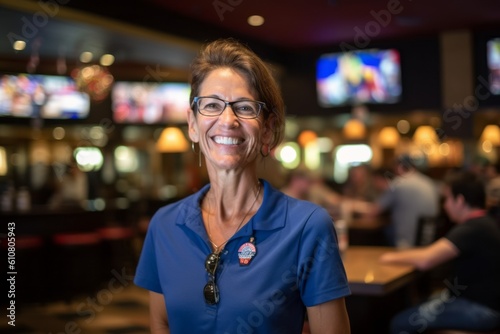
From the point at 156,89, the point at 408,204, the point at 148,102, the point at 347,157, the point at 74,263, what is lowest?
the point at 74,263

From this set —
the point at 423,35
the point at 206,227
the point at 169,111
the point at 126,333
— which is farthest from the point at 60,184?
the point at 206,227

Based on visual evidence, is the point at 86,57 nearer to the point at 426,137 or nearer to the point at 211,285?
the point at 211,285

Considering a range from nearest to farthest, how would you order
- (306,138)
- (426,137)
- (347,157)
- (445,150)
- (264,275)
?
1. (264,275)
2. (306,138)
3. (426,137)
4. (445,150)
5. (347,157)

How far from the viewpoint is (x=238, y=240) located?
5.25 ft

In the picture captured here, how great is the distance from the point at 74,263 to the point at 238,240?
622 cm

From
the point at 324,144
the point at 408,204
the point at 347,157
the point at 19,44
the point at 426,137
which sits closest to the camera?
the point at 408,204

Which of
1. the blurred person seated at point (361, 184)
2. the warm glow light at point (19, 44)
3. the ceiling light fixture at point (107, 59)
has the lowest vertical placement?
the blurred person seated at point (361, 184)

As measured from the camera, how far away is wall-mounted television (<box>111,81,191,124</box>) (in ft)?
33.1

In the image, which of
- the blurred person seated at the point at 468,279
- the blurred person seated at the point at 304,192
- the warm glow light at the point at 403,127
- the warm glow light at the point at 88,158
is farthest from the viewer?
the warm glow light at the point at 403,127

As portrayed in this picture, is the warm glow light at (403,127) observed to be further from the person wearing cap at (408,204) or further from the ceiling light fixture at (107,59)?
the person wearing cap at (408,204)

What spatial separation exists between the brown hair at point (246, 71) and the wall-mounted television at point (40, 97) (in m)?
8.23

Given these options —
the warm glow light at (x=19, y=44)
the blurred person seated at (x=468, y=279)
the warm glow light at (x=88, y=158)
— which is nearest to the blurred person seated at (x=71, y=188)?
the warm glow light at (x=88, y=158)

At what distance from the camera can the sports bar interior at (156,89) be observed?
6465mm

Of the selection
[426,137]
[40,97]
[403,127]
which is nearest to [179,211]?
[40,97]
